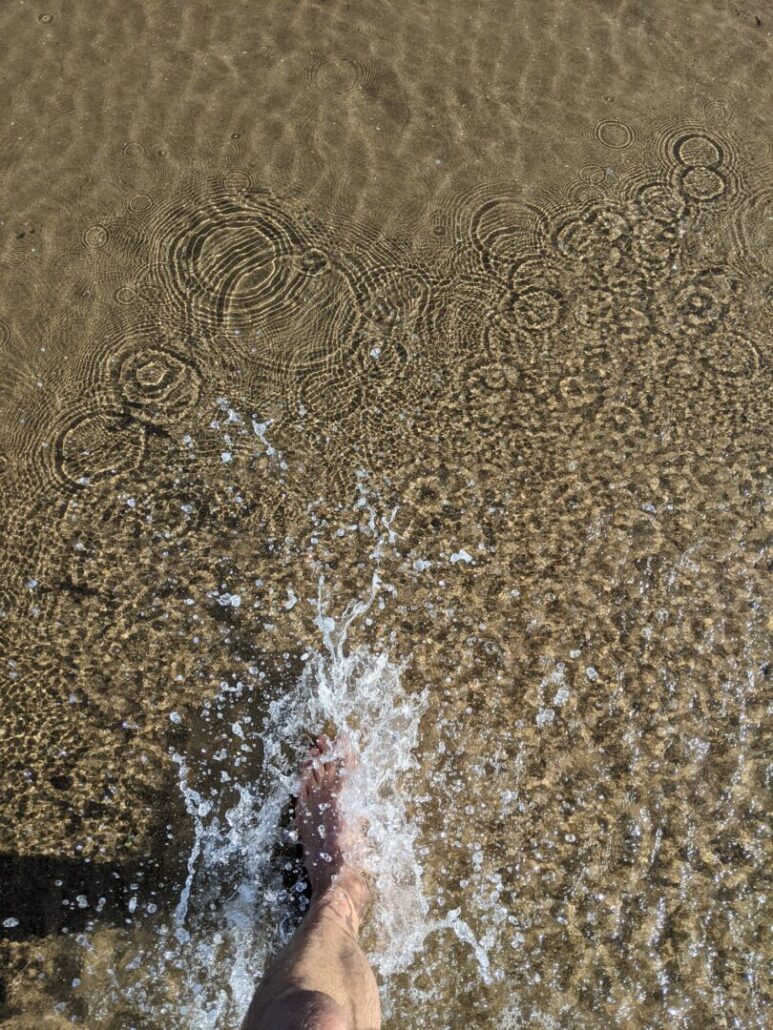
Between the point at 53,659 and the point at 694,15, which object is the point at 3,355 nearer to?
the point at 53,659

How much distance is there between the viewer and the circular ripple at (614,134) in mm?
5066

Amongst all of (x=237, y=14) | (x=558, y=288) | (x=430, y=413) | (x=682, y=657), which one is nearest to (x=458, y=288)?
(x=558, y=288)

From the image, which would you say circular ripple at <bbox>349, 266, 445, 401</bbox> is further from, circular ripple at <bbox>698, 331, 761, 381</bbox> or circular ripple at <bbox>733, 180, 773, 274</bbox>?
circular ripple at <bbox>733, 180, 773, 274</bbox>

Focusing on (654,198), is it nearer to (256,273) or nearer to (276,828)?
(256,273)

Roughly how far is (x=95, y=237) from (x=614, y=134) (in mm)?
3071

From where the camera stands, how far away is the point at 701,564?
379 centimetres

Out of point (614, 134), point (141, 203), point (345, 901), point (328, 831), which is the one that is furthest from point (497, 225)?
point (345, 901)

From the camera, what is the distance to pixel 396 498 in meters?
3.92

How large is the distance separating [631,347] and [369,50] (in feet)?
8.69

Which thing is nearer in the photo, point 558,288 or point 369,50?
point 558,288

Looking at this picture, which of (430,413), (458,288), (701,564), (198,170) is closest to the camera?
(701,564)

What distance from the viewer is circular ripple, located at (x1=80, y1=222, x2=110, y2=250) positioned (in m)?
4.57

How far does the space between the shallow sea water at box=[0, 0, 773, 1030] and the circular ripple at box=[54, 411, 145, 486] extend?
0.06 ft

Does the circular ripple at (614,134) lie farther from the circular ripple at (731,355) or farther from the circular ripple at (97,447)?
the circular ripple at (97,447)
